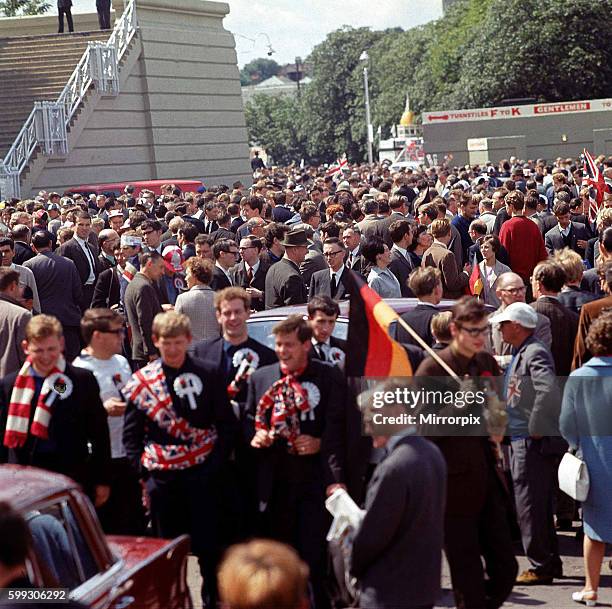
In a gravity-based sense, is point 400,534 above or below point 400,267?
below

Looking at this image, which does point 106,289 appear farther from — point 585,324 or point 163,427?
point 163,427

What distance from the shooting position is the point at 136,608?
5.13m

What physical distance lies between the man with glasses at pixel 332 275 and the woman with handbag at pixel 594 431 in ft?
14.8

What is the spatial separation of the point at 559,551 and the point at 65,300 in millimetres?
6091

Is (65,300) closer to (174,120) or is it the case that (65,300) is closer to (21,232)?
(21,232)

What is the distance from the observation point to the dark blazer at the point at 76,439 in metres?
6.88

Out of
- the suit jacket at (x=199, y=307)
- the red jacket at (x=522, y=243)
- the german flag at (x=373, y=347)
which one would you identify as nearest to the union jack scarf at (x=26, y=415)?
the german flag at (x=373, y=347)

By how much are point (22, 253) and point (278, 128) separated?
349 ft

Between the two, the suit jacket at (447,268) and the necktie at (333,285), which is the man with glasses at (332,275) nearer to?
the necktie at (333,285)

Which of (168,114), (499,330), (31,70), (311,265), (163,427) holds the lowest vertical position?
(163,427)

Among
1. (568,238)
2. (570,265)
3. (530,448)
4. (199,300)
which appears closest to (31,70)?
(568,238)

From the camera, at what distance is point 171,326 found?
263 inches

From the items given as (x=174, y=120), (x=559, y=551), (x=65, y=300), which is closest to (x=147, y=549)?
(x=559, y=551)

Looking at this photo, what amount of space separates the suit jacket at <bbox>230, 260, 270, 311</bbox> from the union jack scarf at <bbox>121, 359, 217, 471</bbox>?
18.5 ft
